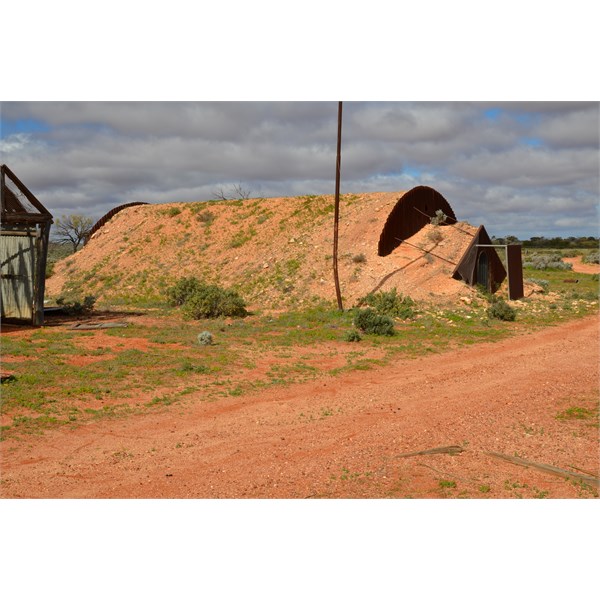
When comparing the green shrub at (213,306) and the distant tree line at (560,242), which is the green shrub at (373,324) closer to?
the green shrub at (213,306)

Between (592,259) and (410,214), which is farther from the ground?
(410,214)

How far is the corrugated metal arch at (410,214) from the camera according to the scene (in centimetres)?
2875

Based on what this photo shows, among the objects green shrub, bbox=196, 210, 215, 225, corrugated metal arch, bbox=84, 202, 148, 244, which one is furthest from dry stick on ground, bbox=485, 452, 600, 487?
corrugated metal arch, bbox=84, 202, 148, 244

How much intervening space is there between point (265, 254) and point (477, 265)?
35.0 ft

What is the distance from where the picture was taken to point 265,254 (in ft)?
104

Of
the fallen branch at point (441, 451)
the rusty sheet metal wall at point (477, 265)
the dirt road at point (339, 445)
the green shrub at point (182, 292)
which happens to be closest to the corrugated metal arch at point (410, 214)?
the rusty sheet metal wall at point (477, 265)

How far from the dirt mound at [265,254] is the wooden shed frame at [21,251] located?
32.2 ft

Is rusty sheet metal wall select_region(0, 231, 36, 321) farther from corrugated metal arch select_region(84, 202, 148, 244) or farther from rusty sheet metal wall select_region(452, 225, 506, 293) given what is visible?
corrugated metal arch select_region(84, 202, 148, 244)

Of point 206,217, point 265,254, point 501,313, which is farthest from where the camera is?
point 206,217

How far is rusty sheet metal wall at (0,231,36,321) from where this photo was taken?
797 inches

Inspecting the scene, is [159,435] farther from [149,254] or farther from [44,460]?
[149,254]

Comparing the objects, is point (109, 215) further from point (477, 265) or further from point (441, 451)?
point (441, 451)

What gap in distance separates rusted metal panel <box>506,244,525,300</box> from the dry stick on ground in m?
20.4

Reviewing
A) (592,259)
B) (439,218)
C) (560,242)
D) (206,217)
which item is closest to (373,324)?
(439,218)
